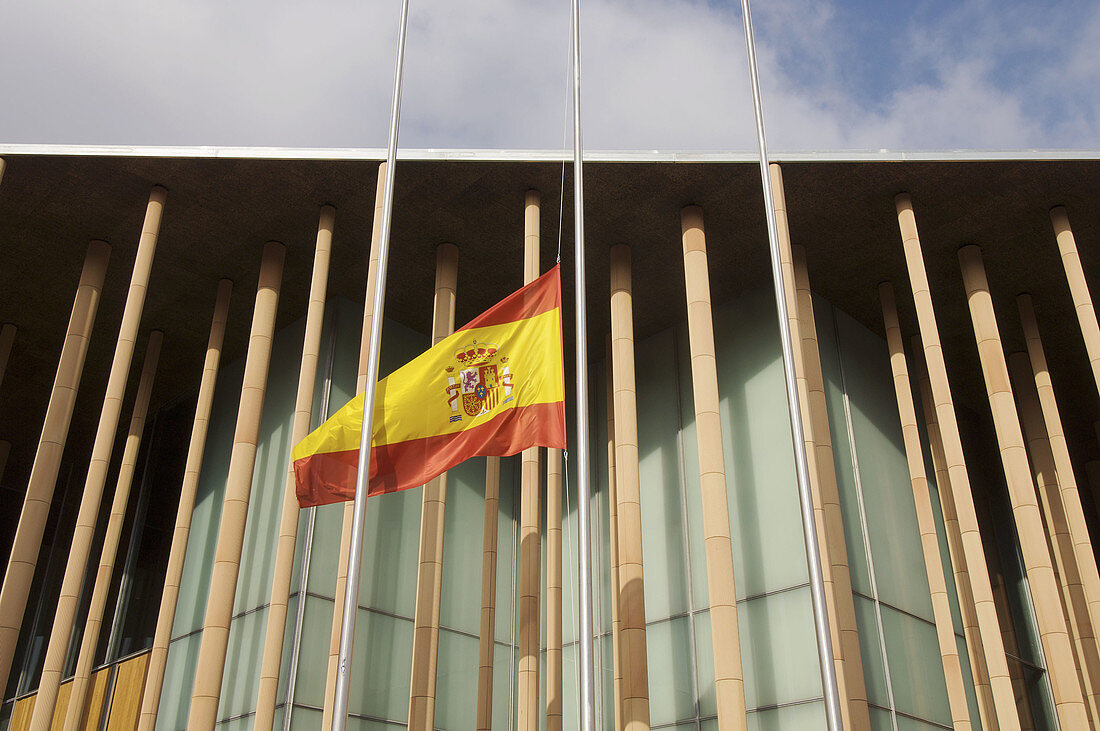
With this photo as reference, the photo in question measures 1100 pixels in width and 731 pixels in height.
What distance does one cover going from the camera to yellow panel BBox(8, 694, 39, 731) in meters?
23.6

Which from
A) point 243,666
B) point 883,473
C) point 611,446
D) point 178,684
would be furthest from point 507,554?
point 883,473

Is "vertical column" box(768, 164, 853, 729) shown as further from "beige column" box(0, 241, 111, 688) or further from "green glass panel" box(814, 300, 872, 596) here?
"beige column" box(0, 241, 111, 688)

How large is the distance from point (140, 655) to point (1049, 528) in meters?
20.0

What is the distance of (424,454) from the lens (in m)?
12.3

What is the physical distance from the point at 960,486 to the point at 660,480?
616 cm

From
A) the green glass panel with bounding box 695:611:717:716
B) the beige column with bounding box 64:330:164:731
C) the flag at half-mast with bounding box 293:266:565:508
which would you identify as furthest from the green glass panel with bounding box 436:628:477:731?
the flag at half-mast with bounding box 293:266:565:508

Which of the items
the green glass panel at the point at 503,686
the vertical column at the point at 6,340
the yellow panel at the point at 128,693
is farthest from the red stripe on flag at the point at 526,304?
the vertical column at the point at 6,340

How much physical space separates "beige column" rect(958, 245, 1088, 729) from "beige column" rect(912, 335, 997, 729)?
1.69 meters

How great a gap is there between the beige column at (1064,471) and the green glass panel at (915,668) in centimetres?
321

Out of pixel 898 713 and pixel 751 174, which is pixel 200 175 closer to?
pixel 751 174

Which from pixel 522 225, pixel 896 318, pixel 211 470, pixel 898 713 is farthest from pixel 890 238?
pixel 211 470

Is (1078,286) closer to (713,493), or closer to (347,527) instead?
(713,493)

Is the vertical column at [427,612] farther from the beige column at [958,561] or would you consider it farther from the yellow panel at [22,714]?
the yellow panel at [22,714]

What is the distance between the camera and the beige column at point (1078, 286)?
661 inches
